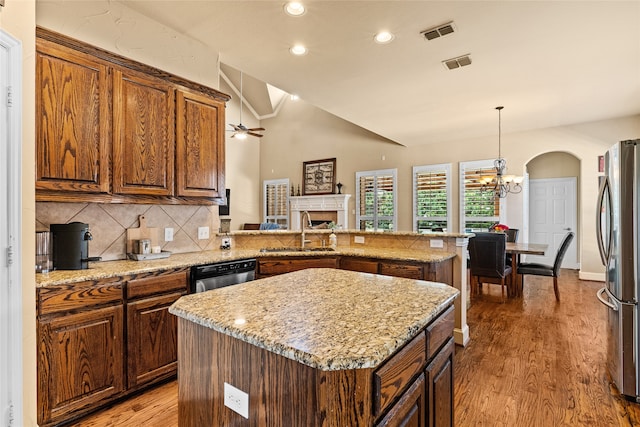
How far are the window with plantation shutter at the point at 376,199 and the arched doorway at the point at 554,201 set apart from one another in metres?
3.05

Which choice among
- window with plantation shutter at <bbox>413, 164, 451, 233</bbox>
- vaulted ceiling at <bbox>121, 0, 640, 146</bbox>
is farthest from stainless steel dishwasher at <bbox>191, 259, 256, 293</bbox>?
window with plantation shutter at <bbox>413, 164, 451, 233</bbox>

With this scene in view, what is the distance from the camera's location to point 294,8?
8.18 ft

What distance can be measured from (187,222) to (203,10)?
6.01ft

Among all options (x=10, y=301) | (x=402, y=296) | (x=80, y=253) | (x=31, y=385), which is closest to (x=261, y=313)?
(x=402, y=296)

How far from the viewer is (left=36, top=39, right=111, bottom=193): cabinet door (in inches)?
76.7

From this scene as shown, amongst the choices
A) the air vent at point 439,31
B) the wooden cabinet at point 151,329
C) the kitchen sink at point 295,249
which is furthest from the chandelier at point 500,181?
the wooden cabinet at point 151,329

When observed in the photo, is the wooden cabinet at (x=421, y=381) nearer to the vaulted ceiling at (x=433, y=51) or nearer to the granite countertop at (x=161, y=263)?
the granite countertop at (x=161, y=263)

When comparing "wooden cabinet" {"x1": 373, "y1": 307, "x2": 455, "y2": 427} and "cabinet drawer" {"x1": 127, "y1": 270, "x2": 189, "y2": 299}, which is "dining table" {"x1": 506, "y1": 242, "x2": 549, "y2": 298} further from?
"cabinet drawer" {"x1": 127, "y1": 270, "x2": 189, "y2": 299}

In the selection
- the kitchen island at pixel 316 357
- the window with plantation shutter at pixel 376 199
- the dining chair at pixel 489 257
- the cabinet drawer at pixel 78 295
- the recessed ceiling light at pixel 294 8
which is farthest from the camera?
the window with plantation shutter at pixel 376 199

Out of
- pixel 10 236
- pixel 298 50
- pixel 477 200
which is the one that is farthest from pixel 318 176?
pixel 10 236

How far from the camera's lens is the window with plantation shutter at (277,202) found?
28.7 ft

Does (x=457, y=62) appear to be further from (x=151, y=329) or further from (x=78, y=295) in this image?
(x=78, y=295)

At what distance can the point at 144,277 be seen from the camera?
2.10 m

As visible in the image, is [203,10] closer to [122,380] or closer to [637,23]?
[122,380]
